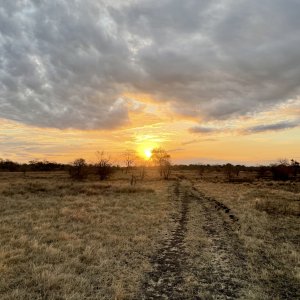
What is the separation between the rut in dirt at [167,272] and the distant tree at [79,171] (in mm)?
50709

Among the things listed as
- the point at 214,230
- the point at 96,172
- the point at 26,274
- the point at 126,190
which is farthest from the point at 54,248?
the point at 96,172

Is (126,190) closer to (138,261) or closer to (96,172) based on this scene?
(138,261)

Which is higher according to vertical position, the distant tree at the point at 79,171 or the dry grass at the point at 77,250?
the distant tree at the point at 79,171

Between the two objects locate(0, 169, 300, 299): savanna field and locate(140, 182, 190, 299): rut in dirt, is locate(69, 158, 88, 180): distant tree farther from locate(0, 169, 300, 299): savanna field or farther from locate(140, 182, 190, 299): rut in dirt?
locate(140, 182, 190, 299): rut in dirt

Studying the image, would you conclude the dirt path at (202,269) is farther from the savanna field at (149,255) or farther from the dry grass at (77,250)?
the dry grass at (77,250)

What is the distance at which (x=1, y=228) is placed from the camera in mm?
15141

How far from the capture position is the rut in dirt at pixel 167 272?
314 inches

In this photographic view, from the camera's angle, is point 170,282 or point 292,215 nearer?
point 170,282

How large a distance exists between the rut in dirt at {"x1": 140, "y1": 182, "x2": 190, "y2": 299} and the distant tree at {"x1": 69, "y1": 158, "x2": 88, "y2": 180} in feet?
166

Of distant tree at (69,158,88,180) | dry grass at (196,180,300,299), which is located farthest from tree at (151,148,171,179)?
dry grass at (196,180,300,299)

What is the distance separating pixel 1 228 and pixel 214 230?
10352 mm

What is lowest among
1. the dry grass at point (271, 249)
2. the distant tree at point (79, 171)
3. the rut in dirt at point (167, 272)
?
the rut in dirt at point (167, 272)

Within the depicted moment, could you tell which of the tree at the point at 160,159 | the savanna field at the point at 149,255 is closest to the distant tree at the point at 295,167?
the tree at the point at 160,159

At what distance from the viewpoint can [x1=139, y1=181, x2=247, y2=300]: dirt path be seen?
8086 mm
